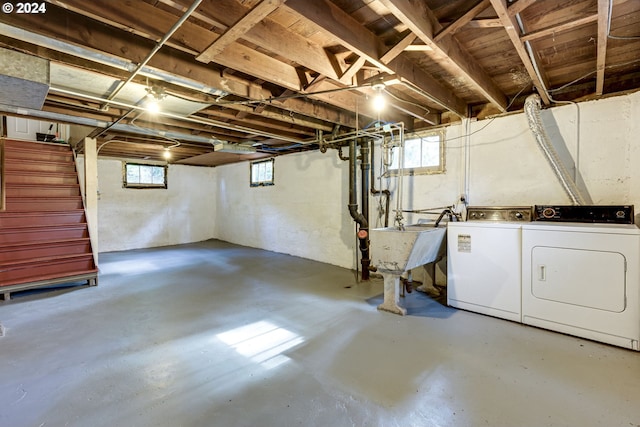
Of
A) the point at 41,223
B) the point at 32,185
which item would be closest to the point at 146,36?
the point at 41,223

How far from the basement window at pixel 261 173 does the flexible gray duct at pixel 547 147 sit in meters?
4.84

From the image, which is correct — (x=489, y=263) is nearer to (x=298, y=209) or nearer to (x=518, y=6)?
(x=518, y=6)

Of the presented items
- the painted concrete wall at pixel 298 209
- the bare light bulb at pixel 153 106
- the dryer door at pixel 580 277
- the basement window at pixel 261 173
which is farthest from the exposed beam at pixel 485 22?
the basement window at pixel 261 173

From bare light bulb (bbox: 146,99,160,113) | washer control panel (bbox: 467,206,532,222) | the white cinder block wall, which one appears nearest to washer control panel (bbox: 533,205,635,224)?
washer control panel (bbox: 467,206,532,222)

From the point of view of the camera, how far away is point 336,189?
17.0 ft

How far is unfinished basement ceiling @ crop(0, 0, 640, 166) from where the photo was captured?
171 centimetres

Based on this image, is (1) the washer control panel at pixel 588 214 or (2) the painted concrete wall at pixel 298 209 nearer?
(1) the washer control panel at pixel 588 214

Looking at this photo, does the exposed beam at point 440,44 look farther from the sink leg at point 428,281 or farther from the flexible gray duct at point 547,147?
the sink leg at point 428,281

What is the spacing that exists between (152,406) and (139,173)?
697 cm

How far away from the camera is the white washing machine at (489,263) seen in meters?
2.80

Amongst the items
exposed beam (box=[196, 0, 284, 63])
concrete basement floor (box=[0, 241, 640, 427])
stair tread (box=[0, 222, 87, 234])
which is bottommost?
concrete basement floor (box=[0, 241, 640, 427])

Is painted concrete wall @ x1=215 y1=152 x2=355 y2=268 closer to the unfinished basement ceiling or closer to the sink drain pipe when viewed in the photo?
the sink drain pipe

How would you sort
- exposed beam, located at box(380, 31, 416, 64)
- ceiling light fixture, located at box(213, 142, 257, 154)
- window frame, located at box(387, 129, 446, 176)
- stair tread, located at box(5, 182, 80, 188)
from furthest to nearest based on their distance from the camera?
ceiling light fixture, located at box(213, 142, 257, 154), stair tread, located at box(5, 182, 80, 188), window frame, located at box(387, 129, 446, 176), exposed beam, located at box(380, 31, 416, 64)

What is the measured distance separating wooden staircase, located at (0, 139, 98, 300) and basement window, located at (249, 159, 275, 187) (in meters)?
3.41
